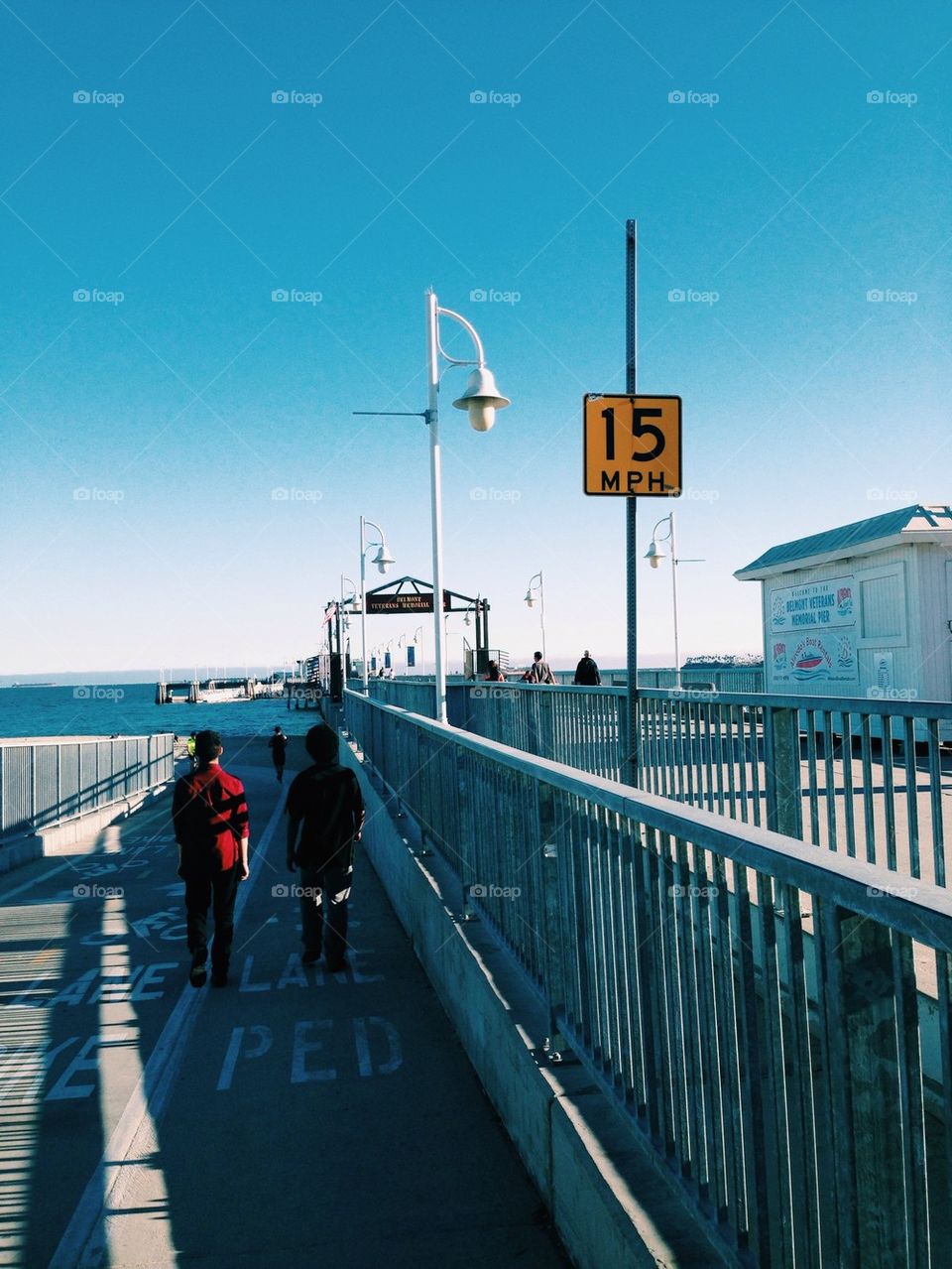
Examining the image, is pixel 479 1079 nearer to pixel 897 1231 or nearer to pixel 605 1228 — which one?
pixel 605 1228

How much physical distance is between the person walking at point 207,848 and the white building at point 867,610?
1116cm

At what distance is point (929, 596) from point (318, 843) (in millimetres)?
11731

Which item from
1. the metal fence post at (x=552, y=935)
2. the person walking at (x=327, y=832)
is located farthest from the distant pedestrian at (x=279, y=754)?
the metal fence post at (x=552, y=935)

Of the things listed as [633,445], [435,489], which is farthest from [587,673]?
[633,445]

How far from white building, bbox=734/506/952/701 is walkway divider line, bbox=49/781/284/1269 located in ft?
39.3

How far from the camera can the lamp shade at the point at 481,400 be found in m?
10.9

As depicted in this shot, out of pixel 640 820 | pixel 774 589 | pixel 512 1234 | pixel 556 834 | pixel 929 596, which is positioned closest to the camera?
pixel 640 820

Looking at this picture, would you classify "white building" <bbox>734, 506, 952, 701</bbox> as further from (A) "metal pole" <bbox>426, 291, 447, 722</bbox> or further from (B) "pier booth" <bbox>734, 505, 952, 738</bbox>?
(A) "metal pole" <bbox>426, 291, 447, 722</bbox>

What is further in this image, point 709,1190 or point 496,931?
point 496,931

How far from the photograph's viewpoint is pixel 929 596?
14.5 metres

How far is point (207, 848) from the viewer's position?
22.2 feet

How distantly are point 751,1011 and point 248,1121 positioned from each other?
338 centimetres

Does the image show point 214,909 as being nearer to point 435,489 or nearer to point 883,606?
point 435,489

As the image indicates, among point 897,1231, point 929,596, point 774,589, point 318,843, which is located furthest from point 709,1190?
point 774,589
